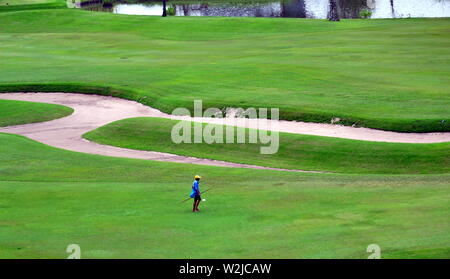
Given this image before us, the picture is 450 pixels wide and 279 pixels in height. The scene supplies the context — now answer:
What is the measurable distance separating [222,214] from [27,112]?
3182 cm

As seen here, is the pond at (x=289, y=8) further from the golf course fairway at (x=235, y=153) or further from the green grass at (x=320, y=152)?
the green grass at (x=320, y=152)

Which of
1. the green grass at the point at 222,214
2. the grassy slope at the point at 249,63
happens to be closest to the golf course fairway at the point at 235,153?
the green grass at the point at 222,214

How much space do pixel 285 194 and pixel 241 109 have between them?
67.7ft

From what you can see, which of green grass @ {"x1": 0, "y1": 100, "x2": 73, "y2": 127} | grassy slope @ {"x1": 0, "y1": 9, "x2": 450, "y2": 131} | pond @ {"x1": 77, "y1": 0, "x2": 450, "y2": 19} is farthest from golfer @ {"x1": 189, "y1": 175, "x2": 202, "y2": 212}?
pond @ {"x1": 77, "y1": 0, "x2": 450, "y2": 19}

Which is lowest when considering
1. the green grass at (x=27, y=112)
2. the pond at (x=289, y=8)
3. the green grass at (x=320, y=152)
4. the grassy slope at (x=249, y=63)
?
the green grass at (x=320, y=152)

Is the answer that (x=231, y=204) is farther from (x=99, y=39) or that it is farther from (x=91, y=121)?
(x=99, y=39)

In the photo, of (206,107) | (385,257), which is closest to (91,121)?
(206,107)

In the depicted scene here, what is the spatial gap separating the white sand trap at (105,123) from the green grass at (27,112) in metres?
0.82

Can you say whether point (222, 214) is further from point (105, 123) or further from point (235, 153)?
point (105, 123)

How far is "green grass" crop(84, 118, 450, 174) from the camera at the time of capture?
37.0m

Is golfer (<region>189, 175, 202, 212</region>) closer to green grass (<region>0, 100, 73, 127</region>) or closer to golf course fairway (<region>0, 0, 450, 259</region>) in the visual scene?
golf course fairway (<region>0, 0, 450, 259</region>)

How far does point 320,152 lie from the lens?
39.9m

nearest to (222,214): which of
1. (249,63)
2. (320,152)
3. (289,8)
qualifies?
(320,152)

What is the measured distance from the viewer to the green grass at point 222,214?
70.0ft
